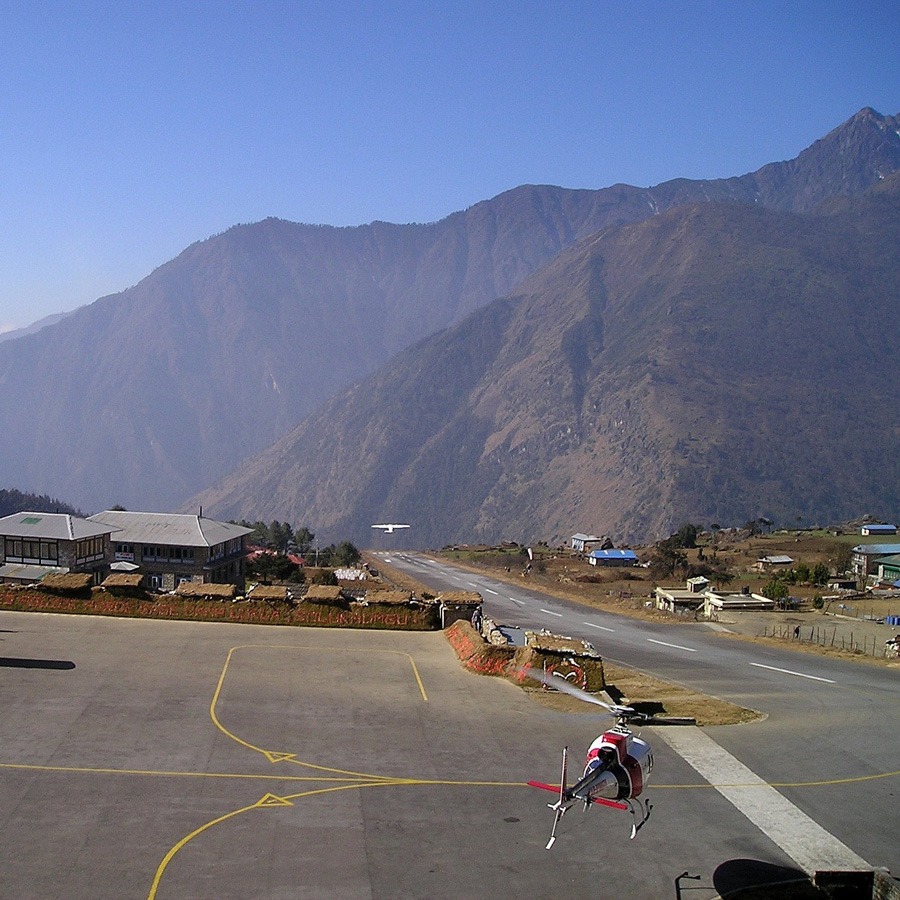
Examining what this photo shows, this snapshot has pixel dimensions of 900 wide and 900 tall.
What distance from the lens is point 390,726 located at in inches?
1021

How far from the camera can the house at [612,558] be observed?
392 ft

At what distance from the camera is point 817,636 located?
191 ft

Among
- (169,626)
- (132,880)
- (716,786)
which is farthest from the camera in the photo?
(169,626)

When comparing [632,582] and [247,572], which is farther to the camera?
[632,582]

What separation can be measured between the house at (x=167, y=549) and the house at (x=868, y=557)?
2469 inches

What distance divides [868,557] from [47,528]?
79.8m

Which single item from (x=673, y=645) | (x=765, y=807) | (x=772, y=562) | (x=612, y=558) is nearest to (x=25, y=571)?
(x=673, y=645)

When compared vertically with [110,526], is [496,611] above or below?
below

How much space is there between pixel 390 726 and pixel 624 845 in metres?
8.79

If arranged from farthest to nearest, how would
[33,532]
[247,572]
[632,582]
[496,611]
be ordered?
1. [632,582]
2. [247,572]
3. [496,611]
4. [33,532]

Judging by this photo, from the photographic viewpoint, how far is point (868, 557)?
101 m

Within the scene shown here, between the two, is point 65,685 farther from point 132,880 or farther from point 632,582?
point 632,582

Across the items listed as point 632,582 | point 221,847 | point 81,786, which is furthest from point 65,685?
point 632,582

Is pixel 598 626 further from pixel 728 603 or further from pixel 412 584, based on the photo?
pixel 412 584
